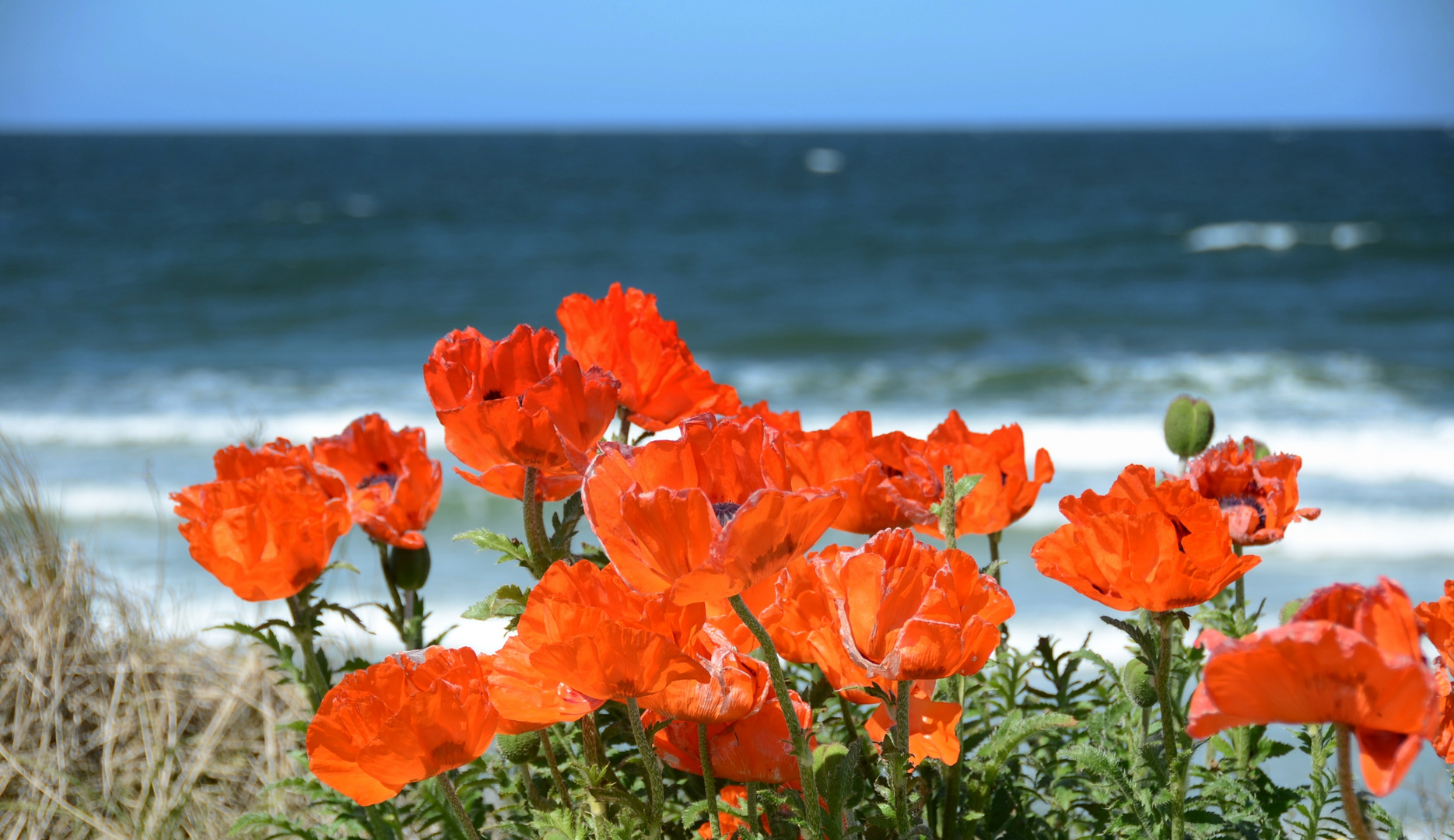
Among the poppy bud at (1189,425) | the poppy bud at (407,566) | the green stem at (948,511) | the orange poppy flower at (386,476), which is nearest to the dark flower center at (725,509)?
the green stem at (948,511)

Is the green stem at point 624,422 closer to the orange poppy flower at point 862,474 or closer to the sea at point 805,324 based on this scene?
the orange poppy flower at point 862,474

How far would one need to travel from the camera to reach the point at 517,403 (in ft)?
3.19

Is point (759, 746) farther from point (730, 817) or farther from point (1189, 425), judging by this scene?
point (1189, 425)

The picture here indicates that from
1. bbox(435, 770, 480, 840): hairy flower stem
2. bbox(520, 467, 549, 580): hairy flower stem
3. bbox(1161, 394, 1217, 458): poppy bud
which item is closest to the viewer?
bbox(435, 770, 480, 840): hairy flower stem

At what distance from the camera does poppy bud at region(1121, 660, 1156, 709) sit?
114 centimetres

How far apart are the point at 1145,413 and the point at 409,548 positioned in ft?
25.2

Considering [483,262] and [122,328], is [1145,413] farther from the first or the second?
[483,262]

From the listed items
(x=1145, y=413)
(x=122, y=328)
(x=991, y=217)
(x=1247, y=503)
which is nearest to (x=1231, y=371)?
(x=1145, y=413)

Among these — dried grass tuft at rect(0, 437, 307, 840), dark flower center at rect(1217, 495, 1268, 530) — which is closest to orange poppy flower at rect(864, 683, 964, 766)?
dark flower center at rect(1217, 495, 1268, 530)

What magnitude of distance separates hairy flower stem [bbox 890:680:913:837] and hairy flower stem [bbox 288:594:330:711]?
696 millimetres

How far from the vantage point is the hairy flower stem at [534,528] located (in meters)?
1.04

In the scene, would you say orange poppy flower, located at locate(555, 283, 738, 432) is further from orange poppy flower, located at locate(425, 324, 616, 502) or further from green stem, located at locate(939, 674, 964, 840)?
green stem, located at locate(939, 674, 964, 840)

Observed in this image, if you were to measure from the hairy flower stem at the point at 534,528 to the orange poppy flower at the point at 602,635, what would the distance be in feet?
0.72

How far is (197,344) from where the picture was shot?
38.3 feet
